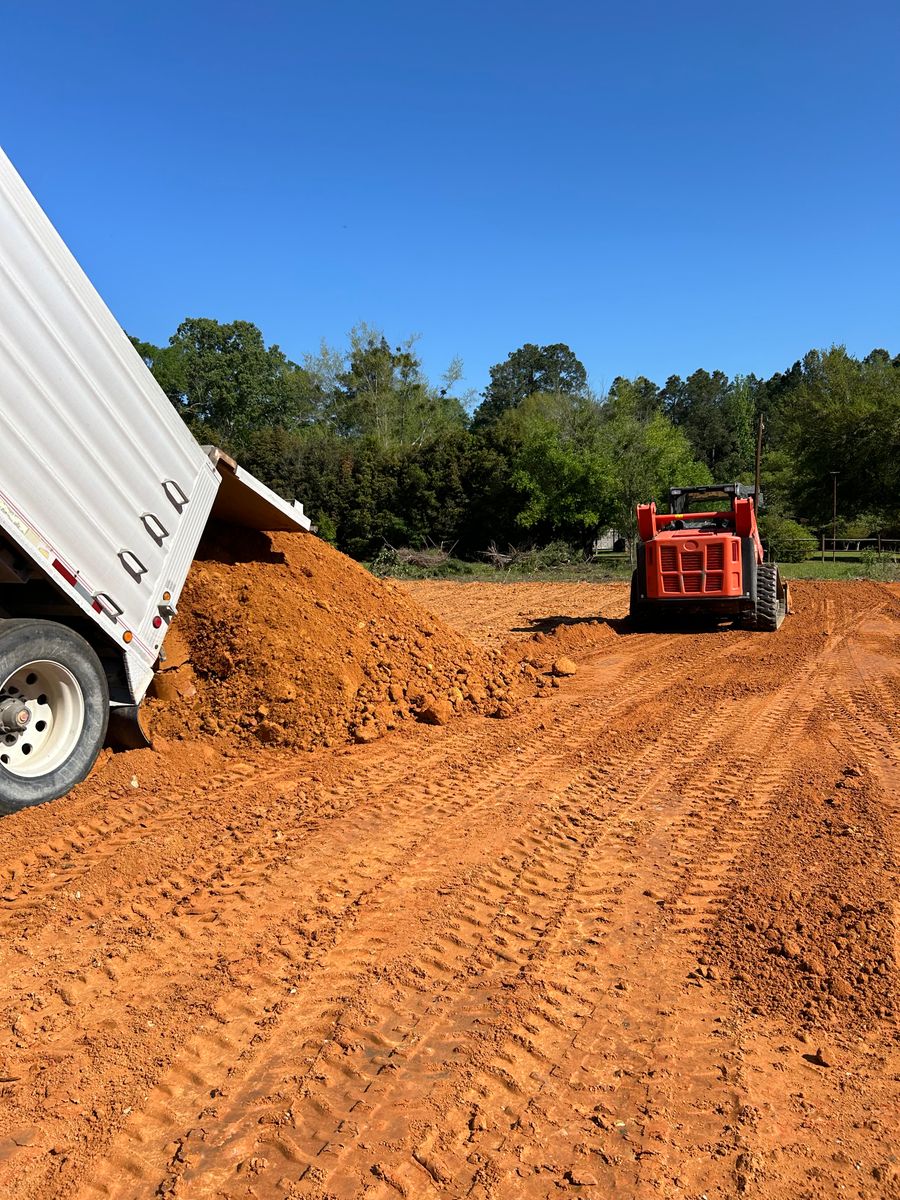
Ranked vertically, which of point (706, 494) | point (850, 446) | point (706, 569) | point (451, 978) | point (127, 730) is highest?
point (850, 446)

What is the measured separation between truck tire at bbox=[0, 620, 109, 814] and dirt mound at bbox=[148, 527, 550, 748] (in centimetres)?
114

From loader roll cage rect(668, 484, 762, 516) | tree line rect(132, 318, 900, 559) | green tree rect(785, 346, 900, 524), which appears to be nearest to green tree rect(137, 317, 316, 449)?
tree line rect(132, 318, 900, 559)

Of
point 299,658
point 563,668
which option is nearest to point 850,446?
point 563,668

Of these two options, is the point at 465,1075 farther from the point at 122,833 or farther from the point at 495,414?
the point at 495,414

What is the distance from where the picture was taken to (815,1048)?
305 centimetres

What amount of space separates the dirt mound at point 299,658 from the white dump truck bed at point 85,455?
858 mm

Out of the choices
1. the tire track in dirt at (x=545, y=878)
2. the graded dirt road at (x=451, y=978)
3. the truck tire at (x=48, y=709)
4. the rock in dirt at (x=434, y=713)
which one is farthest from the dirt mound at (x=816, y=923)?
the truck tire at (x=48, y=709)

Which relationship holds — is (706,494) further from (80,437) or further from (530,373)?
(530,373)

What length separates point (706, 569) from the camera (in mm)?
13227

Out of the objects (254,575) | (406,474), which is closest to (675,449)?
(406,474)

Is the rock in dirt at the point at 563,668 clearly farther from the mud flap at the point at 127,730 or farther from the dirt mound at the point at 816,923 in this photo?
the mud flap at the point at 127,730

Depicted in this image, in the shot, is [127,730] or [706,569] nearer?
[127,730]

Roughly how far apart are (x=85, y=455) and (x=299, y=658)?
8.74 ft

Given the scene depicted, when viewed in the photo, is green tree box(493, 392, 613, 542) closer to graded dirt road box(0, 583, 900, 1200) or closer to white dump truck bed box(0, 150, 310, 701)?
graded dirt road box(0, 583, 900, 1200)
